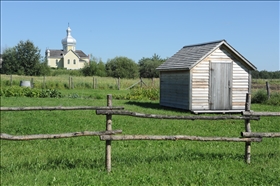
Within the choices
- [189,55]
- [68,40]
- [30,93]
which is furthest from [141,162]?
[68,40]

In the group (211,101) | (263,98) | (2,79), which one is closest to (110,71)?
(2,79)

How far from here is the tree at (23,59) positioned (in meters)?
66.9

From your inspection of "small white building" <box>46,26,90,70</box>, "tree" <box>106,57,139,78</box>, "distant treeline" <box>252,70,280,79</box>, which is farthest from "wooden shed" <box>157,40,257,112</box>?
"small white building" <box>46,26,90,70</box>

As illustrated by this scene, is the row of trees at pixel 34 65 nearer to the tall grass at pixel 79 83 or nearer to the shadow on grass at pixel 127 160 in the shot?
the tall grass at pixel 79 83

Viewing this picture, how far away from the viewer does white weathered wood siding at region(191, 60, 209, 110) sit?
20.1m

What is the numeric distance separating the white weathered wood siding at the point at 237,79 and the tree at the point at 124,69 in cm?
5033

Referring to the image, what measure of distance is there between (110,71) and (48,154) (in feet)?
203

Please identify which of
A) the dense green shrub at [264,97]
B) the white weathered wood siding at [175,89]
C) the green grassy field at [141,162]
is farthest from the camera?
the dense green shrub at [264,97]

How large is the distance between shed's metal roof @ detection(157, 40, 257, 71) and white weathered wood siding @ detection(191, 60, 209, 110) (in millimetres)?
414

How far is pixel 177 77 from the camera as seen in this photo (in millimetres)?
21656

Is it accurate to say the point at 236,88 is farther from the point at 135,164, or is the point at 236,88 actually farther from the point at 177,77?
the point at 135,164

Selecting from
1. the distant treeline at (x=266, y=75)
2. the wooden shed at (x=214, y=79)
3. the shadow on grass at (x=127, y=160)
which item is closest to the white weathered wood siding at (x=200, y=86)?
the wooden shed at (x=214, y=79)

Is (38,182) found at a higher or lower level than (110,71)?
lower

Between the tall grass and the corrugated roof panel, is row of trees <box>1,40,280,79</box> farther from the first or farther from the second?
the corrugated roof panel
